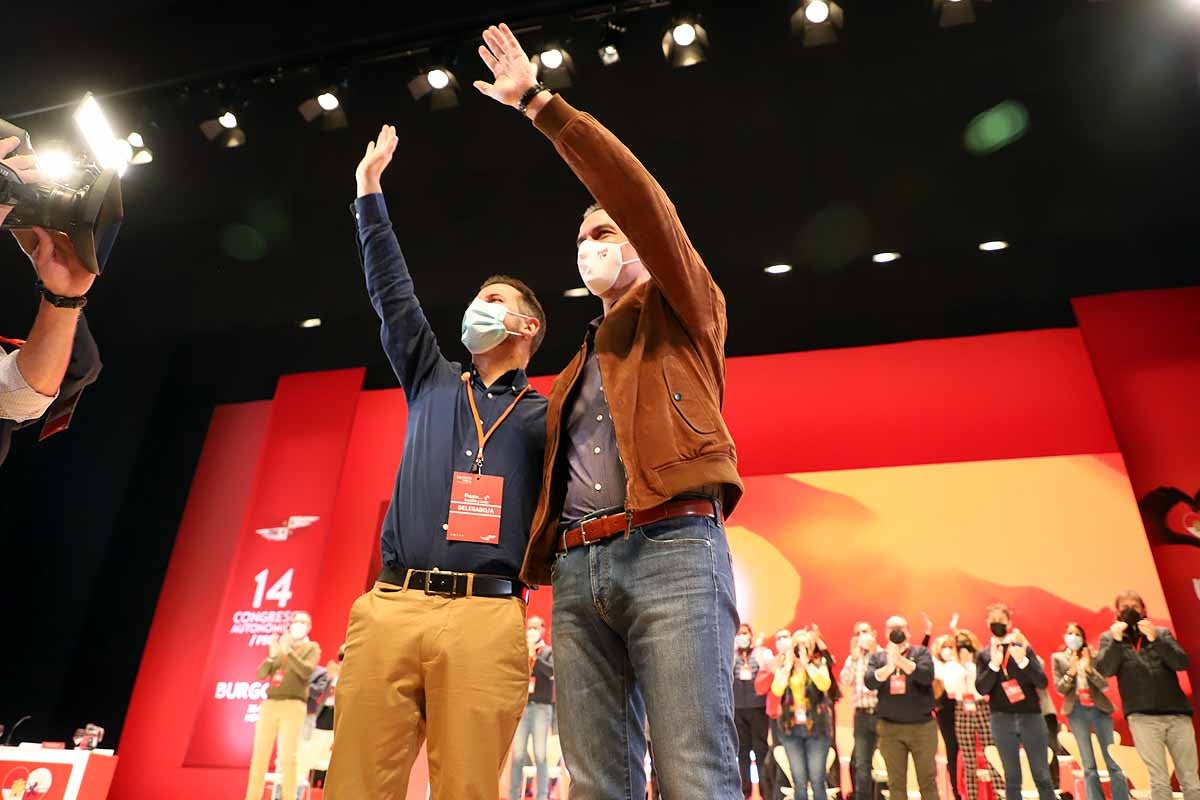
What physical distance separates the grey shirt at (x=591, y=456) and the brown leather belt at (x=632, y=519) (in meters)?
0.04

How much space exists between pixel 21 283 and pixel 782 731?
7.12 metres

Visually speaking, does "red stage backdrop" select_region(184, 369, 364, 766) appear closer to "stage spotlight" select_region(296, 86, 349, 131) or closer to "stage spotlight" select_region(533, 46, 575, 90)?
"stage spotlight" select_region(296, 86, 349, 131)

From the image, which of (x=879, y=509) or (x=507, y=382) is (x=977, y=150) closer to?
(x=879, y=509)

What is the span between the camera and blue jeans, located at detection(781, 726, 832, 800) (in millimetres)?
5738

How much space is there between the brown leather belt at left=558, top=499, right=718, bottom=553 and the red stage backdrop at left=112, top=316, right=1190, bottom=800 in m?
5.18

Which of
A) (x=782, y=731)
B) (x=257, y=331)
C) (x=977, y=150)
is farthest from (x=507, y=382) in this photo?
(x=257, y=331)

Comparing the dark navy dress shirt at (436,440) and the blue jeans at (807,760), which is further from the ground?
the dark navy dress shirt at (436,440)

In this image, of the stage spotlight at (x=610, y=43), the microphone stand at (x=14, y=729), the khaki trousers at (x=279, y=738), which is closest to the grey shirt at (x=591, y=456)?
the stage spotlight at (x=610, y=43)

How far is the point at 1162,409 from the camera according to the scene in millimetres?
6180

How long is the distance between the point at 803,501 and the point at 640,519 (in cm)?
537

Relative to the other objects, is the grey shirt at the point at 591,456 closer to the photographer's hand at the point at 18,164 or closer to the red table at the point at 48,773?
the photographer's hand at the point at 18,164

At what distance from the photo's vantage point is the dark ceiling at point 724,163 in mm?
5156

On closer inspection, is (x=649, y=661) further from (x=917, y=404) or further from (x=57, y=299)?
(x=917, y=404)

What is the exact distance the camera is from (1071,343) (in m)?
6.66
